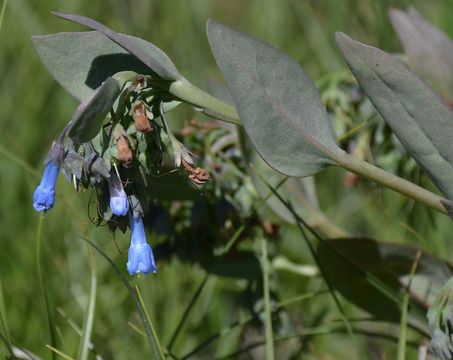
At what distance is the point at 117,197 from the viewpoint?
36.3 inches

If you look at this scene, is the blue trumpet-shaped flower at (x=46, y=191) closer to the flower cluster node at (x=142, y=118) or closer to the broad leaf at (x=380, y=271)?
the flower cluster node at (x=142, y=118)

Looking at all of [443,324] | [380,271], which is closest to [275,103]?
[443,324]

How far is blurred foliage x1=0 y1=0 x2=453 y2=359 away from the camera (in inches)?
58.2

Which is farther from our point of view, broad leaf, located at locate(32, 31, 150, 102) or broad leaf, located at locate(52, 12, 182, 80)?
broad leaf, located at locate(32, 31, 150, 102)

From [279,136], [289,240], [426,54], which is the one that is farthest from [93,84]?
[289,240]

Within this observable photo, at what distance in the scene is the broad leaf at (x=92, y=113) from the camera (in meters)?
0.81

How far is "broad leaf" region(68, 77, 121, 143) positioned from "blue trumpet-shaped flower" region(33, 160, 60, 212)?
0.35 feet

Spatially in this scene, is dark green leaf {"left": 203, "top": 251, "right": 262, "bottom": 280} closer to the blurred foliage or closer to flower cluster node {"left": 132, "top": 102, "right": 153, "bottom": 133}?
the blurred foliage

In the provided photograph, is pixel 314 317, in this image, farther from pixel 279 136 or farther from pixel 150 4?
pixel 150 4

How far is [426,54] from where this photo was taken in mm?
1499

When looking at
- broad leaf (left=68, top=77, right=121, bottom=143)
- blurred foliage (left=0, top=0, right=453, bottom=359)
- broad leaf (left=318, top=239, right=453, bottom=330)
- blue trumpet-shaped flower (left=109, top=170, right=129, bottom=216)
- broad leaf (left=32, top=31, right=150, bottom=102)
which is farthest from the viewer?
blurred foliage (left=0, top=0, right=453, bottom=359)

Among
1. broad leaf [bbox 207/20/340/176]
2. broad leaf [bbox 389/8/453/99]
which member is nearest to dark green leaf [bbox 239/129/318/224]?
broad leaf [bbox 207/20/340/176]

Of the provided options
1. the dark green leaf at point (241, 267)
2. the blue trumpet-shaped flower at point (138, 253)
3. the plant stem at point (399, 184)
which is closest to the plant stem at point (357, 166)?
the plant stem at point (399, 184)

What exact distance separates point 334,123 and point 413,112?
62cm
